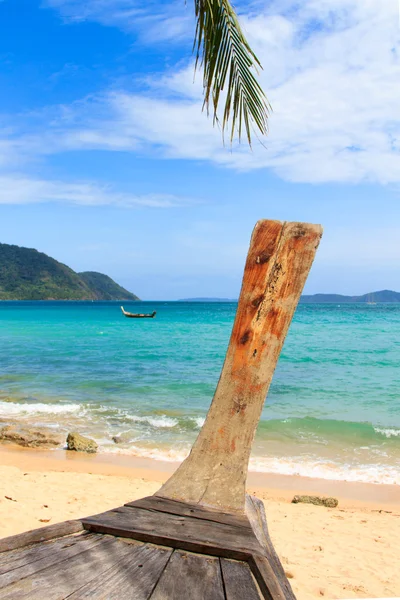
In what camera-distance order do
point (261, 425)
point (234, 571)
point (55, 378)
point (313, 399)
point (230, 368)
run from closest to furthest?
point (234, 571) < point (230, 368) < point (261, 425) < point (313, 399) < point (55, 378)

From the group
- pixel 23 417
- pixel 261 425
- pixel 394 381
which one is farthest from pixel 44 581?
pixel 394 381

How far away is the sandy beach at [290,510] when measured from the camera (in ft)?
14.8

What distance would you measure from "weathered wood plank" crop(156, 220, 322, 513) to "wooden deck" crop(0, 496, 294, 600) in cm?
16

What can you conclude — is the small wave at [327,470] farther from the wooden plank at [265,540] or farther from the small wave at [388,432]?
the wooden plank at [265,540]

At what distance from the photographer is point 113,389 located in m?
Result: 14.8

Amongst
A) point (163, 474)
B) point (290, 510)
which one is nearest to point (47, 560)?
point (290, 510)

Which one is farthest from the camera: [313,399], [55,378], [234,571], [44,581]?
[55,378]

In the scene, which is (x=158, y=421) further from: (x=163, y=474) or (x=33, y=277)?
(x=33, y=277)

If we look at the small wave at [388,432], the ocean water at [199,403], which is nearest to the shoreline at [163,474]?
the ocean water at [199,403]

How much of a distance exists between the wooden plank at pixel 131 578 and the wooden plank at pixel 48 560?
177mm

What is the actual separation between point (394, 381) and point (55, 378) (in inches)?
447

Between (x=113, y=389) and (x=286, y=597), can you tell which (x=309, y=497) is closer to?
(x=286, y=597)

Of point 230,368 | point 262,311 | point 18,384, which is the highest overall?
point 262,311

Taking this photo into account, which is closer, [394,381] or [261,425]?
[261,425]
